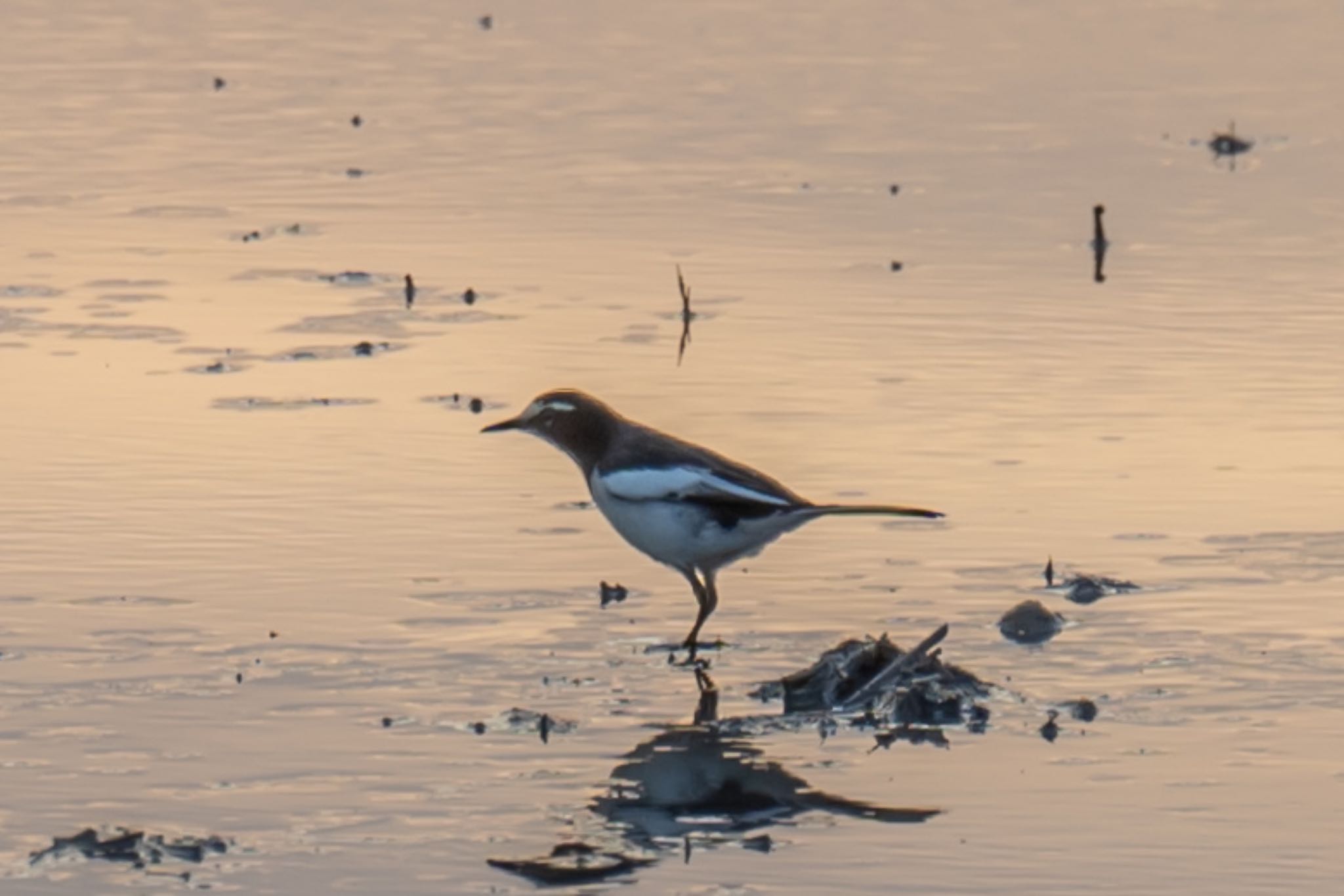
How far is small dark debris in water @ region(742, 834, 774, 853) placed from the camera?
6535mm

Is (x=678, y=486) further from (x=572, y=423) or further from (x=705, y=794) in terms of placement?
(x=705, y=794)

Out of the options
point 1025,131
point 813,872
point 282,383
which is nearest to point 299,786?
point 813,872

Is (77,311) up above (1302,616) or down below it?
above

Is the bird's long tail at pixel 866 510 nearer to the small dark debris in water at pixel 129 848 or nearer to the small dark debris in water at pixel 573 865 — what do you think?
the small dark debris in water at pixel 573 865

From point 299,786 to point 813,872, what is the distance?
51.3 inches

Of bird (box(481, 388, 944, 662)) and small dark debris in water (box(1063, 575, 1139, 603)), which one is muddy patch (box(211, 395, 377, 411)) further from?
small dark debris in water (box(1063, 575, 1139, 603))

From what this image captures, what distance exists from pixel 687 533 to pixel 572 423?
0.73 metres

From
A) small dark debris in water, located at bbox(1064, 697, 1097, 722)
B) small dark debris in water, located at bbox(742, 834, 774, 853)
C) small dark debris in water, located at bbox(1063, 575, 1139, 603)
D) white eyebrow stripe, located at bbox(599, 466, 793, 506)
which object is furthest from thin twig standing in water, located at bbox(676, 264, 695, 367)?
small dark debris in water, located at bbox(742, 834, 774, 853)

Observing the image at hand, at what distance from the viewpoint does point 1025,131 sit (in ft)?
52.9

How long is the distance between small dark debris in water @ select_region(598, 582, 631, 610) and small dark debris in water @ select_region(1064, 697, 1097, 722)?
168cm

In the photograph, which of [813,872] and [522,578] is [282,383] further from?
[813,872]

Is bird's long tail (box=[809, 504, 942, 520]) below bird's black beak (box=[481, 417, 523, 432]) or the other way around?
below

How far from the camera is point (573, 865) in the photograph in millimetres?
6414

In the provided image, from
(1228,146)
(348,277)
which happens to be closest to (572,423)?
(348,277)
